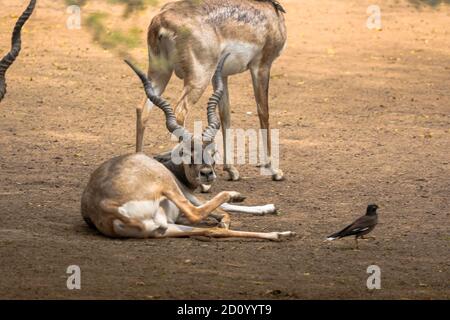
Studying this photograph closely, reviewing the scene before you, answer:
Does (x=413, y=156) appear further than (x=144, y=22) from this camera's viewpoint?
No

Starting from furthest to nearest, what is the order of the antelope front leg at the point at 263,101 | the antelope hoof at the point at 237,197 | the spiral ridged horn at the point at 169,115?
the antelope front leg at the point at 263,101 < the antelope hoof at the point at 237,197 < the spiral ridged horn at the point at 169,115

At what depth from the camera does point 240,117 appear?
13.3m

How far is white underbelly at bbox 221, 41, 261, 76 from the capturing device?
10.6 m

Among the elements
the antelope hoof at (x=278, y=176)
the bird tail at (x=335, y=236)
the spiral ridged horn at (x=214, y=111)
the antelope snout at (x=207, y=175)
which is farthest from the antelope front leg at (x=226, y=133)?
the bird tail at (x=335, y=236)

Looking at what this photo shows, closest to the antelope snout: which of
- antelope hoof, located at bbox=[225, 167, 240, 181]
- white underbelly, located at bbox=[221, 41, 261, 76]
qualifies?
antelope hoof, located at bbox=[225, 167, 240, 181]

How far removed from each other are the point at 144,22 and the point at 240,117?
19.2ft

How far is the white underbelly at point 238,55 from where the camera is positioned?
418 inches

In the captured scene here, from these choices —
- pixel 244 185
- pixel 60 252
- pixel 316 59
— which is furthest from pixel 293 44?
pixel 60 252

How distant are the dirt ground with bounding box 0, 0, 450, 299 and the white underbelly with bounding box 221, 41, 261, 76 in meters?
1.08

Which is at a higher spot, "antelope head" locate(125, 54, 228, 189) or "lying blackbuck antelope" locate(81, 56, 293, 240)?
"antelope head" locate(125, 54, 228, 189)

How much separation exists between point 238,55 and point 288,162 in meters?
1.35

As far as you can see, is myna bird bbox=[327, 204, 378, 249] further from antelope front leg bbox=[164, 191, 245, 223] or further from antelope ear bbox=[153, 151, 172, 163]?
antelope ear bbox=[153, 151, 172, 163]

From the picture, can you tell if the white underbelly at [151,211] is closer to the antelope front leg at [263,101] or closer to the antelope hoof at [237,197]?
the antelope hoof at [237,197]

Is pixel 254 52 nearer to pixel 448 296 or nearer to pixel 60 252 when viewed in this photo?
pixel 60 252
